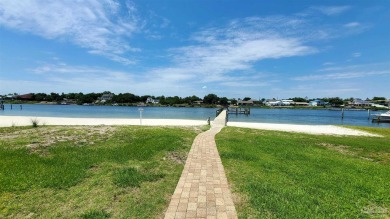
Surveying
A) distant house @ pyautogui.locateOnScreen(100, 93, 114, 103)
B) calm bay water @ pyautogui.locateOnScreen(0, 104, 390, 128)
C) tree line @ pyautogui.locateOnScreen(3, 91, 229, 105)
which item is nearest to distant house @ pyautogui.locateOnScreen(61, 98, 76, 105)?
tree line @ pyautogui.locateOnScreen(3, 91, 229, 105)

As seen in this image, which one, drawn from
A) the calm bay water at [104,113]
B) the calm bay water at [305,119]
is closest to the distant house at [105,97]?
the calm bay water at [104,113]

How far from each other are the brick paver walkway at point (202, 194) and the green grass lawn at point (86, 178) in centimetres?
22

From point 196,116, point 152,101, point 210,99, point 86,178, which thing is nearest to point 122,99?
point 152,101

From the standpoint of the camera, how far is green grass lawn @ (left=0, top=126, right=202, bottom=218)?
464cm

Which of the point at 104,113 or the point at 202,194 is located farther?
the point at 104,113

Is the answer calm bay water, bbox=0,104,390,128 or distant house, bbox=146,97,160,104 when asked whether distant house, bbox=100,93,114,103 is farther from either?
calm bay water, bbox=0,104,390,128

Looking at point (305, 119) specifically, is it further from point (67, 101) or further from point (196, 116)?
point (67, 101)

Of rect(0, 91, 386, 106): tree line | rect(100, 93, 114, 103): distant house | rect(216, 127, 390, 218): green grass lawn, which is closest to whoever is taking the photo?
rect(216, 127, 390, 218): green grass lawn

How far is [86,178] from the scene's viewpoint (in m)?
6.35

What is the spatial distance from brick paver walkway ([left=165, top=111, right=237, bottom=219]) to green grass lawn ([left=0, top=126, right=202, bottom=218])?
221 millimetres

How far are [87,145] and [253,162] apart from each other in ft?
23.0

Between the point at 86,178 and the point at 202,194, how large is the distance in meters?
3.19

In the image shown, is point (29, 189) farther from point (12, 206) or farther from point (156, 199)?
point (156, 199)

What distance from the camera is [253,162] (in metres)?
8.32
